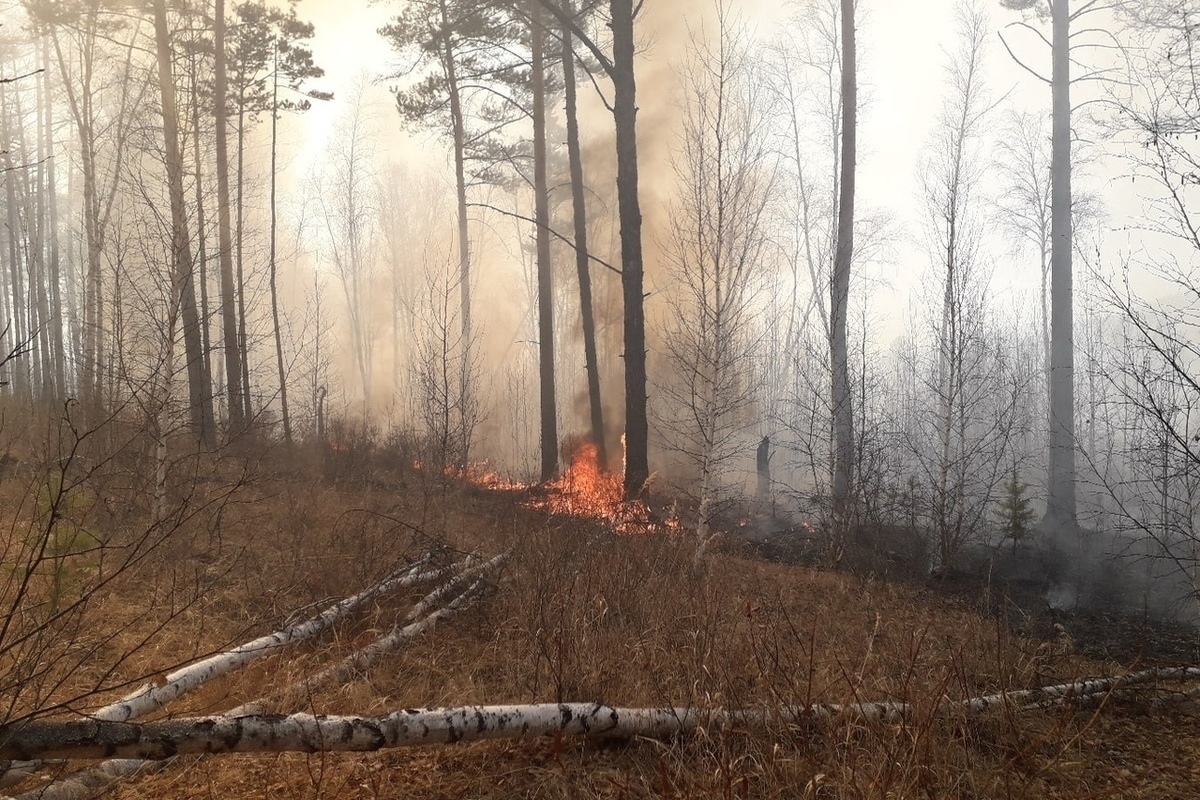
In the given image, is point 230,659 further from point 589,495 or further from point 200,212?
point 200,212

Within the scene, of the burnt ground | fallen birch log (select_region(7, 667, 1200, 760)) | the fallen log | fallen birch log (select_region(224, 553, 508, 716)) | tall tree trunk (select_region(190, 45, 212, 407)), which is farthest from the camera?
tall tree trunk (select_region(190, 45, 212, 407))

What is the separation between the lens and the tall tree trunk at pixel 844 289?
10.9 m

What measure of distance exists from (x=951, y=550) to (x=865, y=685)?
632cm

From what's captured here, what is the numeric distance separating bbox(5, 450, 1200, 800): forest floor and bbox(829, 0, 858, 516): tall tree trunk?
10.3 feet

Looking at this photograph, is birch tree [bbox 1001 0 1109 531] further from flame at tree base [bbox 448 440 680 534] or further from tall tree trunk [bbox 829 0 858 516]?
flame at tree base [bbox 448 440 680 534]

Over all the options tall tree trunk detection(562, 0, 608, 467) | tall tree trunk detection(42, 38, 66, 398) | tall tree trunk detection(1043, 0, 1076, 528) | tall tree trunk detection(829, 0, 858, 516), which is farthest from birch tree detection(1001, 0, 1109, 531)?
tall tree trunk detection(42, 38, 66, 398)

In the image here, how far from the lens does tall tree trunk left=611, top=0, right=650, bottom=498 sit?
11.4 meters

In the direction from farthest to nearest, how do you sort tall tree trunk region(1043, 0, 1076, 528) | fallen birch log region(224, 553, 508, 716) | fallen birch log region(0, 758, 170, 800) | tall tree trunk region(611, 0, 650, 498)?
tall tree trunk region(1043, 0, 1076, 528) < tall tree trunk region(611, 0, 650, 498) < fallen birch log region(224, 553, 508, 716) < fallen birch log region(0, 758, 170, 800)

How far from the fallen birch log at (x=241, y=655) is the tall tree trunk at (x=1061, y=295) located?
11.6 m

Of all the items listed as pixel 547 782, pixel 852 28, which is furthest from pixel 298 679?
pixel 852 28

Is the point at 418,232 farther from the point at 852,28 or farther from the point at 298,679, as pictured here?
the point at 298,679

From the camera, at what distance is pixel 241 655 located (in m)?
4.04

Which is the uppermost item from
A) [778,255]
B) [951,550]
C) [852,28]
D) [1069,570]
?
[852,28]

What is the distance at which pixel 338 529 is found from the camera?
7.93 metres
